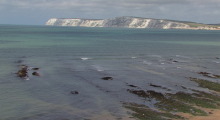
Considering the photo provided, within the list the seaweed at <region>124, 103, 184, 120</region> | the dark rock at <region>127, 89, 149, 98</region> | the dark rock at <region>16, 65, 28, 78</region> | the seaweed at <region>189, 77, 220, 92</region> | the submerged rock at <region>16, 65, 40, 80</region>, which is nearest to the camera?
the seaweed at <region>124, 103, 184, 120</region>

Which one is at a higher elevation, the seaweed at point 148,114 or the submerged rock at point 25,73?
the submerged rock at point 25,73

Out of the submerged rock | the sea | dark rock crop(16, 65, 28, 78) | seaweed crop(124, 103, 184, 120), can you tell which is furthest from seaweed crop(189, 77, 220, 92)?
dark rock crop(16, 65, 28, 78)

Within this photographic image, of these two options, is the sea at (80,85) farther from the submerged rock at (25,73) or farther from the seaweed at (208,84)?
the seaweed at (208,84)

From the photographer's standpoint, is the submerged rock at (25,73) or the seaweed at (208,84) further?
the submerged rock at (25,73)

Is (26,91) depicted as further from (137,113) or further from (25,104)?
(137,113)

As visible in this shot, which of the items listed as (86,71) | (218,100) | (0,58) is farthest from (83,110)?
(0,58)

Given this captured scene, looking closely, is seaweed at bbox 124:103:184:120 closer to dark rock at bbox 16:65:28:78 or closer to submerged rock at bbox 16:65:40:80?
submerged rock at bbox 16:65:40:80

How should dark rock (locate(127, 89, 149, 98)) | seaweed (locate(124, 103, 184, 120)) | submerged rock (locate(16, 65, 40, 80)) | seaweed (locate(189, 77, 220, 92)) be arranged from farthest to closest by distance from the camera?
1. submerged rock (locate(16, 65, 40, 80))
2. seaweed (locate(189, 77, 220, 92))
3. dark rock (locate(127, 89, 149, 98))
4. seaweed (locate(124, 103, 184, 120))

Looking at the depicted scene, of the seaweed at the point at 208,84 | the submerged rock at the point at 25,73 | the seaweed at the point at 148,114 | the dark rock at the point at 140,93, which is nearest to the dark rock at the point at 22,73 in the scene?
the submerged rock at the point at 25,73

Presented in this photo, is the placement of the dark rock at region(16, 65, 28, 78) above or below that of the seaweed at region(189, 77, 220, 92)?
above

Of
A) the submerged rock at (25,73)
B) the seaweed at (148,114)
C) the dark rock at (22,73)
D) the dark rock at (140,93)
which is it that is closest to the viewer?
the seaweed at (148,114)

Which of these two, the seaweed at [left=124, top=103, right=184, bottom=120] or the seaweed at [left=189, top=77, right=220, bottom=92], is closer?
the seaweed at [left=124, top=103, right=184, bottom=120]
